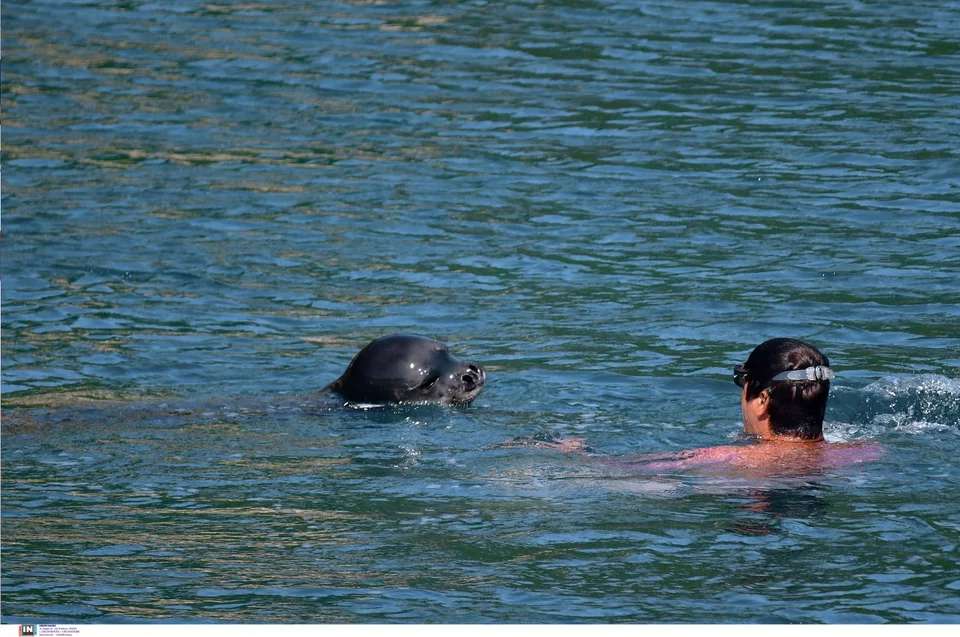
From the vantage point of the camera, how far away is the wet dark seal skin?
8.80m

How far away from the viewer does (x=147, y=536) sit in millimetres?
6824

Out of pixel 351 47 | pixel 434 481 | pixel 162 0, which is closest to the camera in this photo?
pixel 434 481

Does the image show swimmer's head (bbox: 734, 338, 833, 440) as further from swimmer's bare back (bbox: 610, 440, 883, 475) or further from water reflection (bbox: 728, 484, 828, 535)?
water reflection (bbox: 728, 484, 828, 535)

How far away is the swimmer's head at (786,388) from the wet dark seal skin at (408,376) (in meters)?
1.82

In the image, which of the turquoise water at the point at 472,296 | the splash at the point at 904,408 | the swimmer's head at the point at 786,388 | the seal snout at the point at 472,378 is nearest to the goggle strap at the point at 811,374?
the swimmer's head at the point at 786,388

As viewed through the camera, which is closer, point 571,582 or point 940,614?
point 940,614

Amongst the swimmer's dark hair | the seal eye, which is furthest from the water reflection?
the seal eye

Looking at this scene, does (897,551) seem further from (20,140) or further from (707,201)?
(20,140)

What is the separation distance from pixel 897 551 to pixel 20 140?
11.6 m

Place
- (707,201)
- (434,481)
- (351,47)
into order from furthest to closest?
(351,47), (707,201), (434,481)

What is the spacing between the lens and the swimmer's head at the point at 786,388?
295 inches

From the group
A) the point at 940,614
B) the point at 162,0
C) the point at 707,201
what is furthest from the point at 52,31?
the point at 940,614

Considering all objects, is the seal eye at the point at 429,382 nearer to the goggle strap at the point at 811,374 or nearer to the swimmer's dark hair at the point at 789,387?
the swimmer's dark hair at the point at 789,387

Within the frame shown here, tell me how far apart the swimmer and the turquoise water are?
214 millimetres
